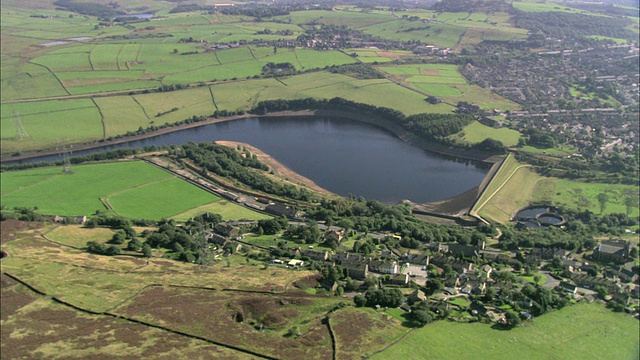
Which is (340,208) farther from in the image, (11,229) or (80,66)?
(80,66)

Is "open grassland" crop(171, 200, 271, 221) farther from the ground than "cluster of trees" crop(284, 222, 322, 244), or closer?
closer

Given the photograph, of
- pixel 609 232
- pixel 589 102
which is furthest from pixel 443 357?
pixel 589 102

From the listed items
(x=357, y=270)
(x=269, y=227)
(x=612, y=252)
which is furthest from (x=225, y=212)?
(x=612, y=252)

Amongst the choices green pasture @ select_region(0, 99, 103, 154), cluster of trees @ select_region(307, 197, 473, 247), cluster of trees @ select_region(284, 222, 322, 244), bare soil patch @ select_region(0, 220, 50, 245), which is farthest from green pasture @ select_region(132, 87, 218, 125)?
cluster of trees @ select_region(284, 222, 322, 244)

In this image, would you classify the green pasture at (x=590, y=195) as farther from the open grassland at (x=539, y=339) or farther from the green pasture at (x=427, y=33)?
the green pasture at (x=427, y=33)

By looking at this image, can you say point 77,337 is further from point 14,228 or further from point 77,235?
point 14,228

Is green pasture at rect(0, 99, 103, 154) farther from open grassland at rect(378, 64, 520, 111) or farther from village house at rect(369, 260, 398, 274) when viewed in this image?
open grassland at rect(378, 64, 520, 111)

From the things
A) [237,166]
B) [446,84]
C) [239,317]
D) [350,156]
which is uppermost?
[446,84]
